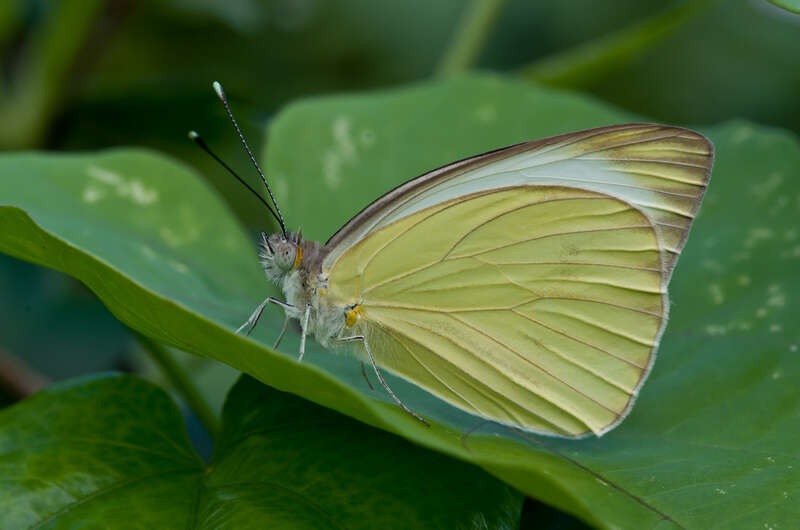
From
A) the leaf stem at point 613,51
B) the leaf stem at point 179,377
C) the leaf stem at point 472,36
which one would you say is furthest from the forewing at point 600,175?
the leaf stem at point 472,36

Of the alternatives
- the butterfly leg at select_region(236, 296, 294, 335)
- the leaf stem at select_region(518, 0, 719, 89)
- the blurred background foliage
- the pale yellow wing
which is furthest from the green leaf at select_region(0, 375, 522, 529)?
the leaf stem at select_region(518, 0, 719, 89)

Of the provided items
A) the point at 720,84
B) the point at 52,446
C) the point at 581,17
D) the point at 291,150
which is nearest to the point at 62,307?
the point at 291,150

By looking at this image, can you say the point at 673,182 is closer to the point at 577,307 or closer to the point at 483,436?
the point at 577,307

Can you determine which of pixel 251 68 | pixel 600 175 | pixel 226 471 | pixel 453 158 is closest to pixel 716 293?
pixel 600 175

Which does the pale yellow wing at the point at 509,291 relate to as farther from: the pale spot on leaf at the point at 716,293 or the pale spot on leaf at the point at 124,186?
the pale spot on leaf at the point at 124,186

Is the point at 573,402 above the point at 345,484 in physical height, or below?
above

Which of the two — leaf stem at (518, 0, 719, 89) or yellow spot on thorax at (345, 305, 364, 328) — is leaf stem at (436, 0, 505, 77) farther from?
yellow spot on thorax at (345, 305, 364, 328)
